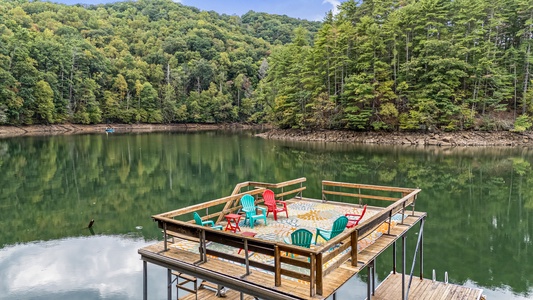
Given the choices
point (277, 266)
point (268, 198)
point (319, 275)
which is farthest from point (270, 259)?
point (268, 198)

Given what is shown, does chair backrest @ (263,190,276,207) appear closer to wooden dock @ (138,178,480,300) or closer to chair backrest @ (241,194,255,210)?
chair backrest @ (241,194,255,210)

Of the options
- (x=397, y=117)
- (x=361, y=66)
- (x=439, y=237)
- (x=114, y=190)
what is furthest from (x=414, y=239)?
A: (x=361, y=66)

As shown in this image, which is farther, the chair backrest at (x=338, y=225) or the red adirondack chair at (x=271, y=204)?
the red adirondack chair at (x=271, y=204)

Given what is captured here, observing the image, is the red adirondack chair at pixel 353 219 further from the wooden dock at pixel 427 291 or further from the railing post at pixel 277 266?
the railing post at pixel 277 266

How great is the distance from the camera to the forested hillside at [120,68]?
62.7 meters

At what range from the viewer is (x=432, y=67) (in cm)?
4153

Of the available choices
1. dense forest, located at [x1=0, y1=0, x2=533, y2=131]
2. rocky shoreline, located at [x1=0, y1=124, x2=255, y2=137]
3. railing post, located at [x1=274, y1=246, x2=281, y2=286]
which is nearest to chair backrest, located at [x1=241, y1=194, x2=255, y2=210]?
railing post, located at [x1=274, y1=246, x2=281, y2=286]

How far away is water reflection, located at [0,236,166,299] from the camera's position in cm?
823

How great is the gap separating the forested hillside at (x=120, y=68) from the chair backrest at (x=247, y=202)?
61.9 m

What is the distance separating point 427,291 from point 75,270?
8.74m

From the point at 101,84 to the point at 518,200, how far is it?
81.7 m

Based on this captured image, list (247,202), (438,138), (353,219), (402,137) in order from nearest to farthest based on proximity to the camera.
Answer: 1. (247,202)
2. (353,219)
3. (438,138)
4. (402,137)

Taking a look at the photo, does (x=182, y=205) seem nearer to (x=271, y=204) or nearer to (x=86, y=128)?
(x=271, y=204)

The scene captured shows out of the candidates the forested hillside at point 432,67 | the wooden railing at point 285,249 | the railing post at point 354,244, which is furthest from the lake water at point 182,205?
the forested hillside at point 432,67
